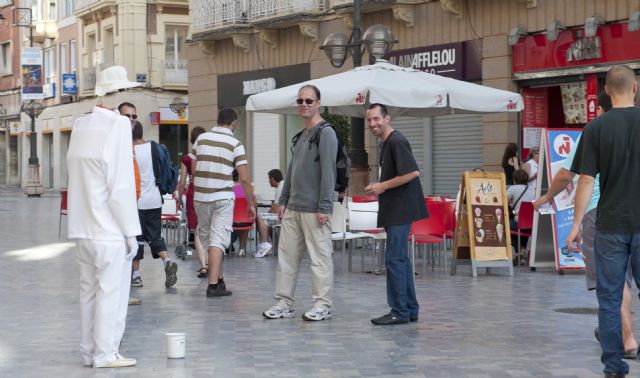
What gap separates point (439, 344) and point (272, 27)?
21.2 m

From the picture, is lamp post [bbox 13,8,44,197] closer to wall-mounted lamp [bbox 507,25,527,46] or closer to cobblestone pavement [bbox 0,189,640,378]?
wall-mounted lamp [bbox 507,25,527,46]

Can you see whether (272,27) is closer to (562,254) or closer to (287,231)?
(562,254)

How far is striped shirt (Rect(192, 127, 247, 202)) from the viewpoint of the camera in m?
12.3

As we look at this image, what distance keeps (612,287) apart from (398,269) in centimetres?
315

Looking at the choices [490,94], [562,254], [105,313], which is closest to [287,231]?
[105,313]

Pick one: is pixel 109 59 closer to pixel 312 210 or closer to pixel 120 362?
pixel 312 210

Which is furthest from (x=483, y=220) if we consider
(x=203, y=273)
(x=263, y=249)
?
(x=263, y=249)

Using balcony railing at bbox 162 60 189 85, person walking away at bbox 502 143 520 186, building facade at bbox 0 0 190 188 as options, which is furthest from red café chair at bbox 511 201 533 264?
balcony railing at bbox 162 60 189 85

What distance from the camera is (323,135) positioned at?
10461mm

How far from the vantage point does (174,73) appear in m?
45.4

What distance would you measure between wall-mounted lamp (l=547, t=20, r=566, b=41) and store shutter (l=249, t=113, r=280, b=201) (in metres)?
11.4

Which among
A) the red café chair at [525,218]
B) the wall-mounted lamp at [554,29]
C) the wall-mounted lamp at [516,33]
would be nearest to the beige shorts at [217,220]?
the red café chair at [525,218]

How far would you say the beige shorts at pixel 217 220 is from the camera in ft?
40.4

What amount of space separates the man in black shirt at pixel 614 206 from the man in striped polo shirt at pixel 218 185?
5296 millimetres
